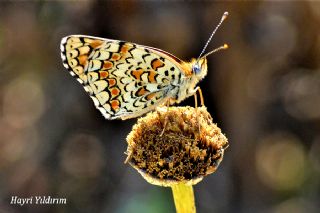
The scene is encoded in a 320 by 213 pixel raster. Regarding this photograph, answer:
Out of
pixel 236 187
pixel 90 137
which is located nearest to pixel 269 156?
pixel 236 187

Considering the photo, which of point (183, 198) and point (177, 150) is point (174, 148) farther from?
point (183, 198)

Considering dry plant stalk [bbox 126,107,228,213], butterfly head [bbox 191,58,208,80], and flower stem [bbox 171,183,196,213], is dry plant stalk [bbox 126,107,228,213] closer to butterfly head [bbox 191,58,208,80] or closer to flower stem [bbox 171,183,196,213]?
flower stem [bbox 171,183,196,213]

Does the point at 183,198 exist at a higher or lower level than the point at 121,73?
lower

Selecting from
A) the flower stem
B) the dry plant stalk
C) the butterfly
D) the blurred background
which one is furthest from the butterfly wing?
the blurred background

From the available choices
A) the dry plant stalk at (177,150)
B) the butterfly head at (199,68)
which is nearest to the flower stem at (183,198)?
the dry plant stalk at (177,150)

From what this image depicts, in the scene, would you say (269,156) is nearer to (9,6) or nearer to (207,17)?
(207,17)

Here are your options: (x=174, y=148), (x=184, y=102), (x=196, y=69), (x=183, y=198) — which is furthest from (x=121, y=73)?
(x=184, y=102)

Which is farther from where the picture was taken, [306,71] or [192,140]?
[306,71]

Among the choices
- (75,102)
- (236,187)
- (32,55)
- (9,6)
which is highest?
(9,6)
